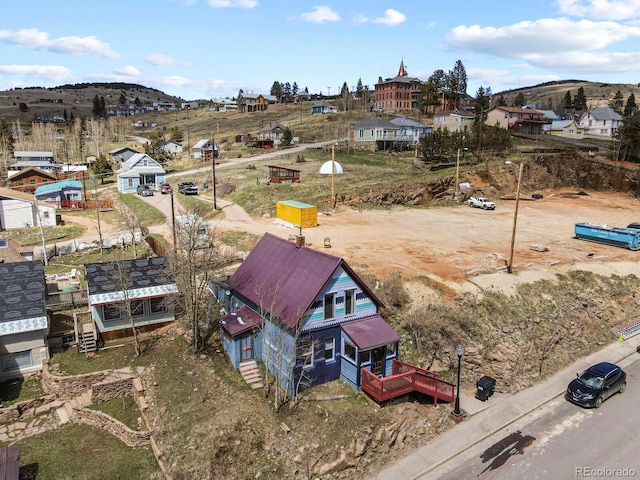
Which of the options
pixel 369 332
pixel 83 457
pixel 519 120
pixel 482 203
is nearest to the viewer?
pixel 83 457

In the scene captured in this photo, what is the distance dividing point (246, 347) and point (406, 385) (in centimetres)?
922

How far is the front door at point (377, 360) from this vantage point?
2505cm

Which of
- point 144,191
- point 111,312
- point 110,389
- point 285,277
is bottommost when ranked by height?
point 110,389

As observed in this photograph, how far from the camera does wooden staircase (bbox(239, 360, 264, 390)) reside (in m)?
25.1

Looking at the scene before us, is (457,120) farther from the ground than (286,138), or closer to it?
farther from the ground

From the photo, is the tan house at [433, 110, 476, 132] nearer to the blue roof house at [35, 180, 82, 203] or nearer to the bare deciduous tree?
the blue roof house at [35, 180, 82, 203]

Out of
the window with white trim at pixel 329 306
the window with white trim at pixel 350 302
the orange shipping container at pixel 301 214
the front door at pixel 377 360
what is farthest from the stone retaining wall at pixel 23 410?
the orange shipping container at pixel 301 214

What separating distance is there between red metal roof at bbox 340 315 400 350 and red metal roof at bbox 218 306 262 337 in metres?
5.15

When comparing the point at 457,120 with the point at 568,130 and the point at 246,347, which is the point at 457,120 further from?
the point at 246,347

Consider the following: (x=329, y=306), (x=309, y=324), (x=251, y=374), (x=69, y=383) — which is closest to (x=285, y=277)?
(x=329, y=306)

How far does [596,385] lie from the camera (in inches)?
1008

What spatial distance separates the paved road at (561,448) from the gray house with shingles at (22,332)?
903 inches

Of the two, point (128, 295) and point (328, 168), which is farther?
point (328, 168)

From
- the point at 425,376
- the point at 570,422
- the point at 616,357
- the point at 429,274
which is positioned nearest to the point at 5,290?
the point at 425,376
